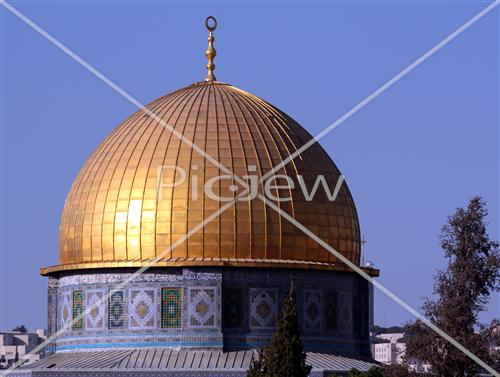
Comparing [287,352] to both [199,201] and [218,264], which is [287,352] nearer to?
[218,264]

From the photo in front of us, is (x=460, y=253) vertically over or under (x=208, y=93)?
under

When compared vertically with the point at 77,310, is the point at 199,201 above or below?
above

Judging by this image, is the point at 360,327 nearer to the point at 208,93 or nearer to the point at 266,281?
the point at 266,281

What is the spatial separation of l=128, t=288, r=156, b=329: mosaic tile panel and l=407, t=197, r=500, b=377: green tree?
18.6 metres

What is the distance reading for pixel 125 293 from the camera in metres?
52.2

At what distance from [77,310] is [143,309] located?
2.81 m

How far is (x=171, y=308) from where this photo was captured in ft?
170

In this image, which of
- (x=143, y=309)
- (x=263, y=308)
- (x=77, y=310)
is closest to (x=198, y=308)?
(x=143, y=309)

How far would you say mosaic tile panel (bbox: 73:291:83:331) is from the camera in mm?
53562

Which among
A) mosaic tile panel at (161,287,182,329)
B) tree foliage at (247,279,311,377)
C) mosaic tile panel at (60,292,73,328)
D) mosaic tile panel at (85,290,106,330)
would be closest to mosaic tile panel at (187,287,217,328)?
mosaic tile panel at (161,287,182,329)

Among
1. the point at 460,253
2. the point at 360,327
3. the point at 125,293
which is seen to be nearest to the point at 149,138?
the point at 125,293

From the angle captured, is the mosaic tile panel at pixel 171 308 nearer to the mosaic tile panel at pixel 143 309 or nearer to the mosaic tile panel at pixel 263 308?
the mosaic tile panel at pixel 143 309

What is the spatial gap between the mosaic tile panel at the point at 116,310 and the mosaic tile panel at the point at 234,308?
3.06 metres

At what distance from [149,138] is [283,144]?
4.09m
